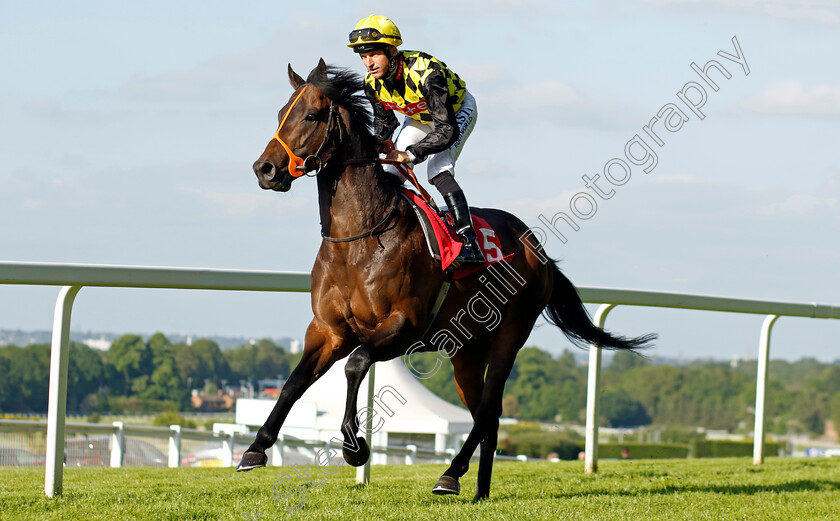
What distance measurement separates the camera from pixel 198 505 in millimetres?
3932

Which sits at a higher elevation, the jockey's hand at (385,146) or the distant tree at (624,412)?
the jockey's hand at (385,146)

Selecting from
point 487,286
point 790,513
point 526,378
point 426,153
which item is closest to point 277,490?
point 487,286

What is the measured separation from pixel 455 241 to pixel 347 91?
899mm

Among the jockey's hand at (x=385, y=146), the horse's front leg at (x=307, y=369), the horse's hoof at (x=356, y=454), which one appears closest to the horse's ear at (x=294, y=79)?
the jockey's hand at (x=385, y=146)

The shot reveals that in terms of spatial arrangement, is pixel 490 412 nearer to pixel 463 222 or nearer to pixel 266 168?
pixel 463 222

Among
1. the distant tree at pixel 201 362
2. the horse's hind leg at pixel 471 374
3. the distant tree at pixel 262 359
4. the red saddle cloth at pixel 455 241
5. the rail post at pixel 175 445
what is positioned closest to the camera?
the red saddle cloth at pixel 455 241

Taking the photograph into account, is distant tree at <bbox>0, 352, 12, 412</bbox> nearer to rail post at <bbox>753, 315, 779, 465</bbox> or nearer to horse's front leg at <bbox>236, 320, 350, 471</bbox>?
rail post at <bbox>753, 315, 779, 465</bbox>

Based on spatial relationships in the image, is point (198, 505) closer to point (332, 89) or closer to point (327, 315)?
point (327, 315)

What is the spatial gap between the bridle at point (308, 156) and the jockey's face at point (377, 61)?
271 mm

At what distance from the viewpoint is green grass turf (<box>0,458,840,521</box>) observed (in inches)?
150

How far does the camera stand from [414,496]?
4.54 metres

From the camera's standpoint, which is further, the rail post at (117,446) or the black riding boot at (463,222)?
the rail post at (117,446)

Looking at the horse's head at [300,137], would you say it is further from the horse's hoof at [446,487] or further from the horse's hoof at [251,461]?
the horse's hoof at [446,487]

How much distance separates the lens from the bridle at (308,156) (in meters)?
4.05
